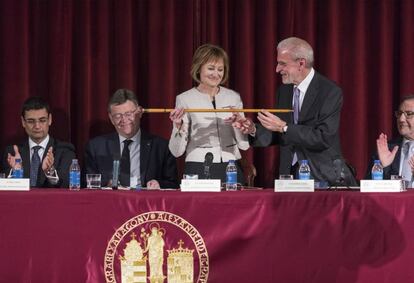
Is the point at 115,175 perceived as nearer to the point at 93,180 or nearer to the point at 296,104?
the point at 93,180

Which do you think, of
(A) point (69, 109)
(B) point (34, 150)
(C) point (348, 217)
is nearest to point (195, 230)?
(C) point (348, 217)

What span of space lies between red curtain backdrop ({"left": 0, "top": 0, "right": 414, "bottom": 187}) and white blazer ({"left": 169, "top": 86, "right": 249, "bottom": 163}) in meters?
0.97

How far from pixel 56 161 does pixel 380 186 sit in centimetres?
196

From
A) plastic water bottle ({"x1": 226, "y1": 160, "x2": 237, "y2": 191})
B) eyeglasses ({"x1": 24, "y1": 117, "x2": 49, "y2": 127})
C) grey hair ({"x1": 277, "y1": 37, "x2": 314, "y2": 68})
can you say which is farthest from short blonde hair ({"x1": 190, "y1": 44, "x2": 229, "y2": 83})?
eyeglasses ({"x1": 24, "y1": 117, "x2": 49, "y2": 127})

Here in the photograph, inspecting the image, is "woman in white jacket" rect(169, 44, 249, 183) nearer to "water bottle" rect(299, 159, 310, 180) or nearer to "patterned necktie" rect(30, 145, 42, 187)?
"water bottle" rect(299, 159, 310, 180)

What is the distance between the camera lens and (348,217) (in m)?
4.00

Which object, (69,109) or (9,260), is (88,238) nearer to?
(9,260)

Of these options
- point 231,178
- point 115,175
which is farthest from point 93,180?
point 231,178

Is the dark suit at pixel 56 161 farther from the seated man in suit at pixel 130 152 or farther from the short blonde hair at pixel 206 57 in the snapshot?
the short blonde hair at pixel 206 57

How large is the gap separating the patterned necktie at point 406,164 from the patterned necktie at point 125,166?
161cm

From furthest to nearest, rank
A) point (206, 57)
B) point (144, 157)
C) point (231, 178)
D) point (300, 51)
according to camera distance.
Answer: point (144, 157)
point (206, 57)
point (300, 51)
point (231, 178)

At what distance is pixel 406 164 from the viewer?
16.1 feet

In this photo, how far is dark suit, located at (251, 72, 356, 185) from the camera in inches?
174

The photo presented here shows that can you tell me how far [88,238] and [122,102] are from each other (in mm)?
1204
